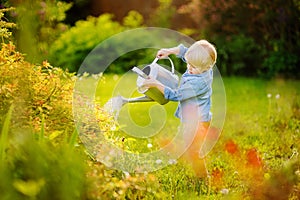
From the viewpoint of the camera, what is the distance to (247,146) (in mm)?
5879

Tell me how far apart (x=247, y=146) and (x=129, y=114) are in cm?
169

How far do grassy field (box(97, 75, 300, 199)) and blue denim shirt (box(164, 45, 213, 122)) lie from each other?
44 centimetres

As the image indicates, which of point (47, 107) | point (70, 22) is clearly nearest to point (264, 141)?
point (47, 107)

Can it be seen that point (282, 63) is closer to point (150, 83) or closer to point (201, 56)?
point (201, 56)

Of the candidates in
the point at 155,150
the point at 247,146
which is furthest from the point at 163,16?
the point at 155,150

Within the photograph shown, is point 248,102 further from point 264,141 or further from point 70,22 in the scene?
point 70,22

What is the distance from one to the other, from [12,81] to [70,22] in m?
8.69

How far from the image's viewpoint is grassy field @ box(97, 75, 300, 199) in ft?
11.8

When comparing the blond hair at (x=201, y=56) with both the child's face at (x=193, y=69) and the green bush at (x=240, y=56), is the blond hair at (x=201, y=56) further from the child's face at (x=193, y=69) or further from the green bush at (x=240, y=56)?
the green bush at (x=240, y=56)

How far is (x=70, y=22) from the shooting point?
1250cm

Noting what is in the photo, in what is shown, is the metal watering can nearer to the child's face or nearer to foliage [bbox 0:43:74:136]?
the child's face

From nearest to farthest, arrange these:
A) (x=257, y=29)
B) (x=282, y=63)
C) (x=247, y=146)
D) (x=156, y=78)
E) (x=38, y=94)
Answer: (x=38, y=94), (x=156, y=78), (x=247, y=146), (x=282, y=63), (x=257, y=29)

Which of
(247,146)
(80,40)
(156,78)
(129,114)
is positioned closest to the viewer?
(156,78)

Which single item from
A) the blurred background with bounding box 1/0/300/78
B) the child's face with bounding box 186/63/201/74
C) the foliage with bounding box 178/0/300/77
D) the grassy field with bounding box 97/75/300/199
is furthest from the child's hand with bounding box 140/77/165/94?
the foliage with bounding box 178/0/300/77
